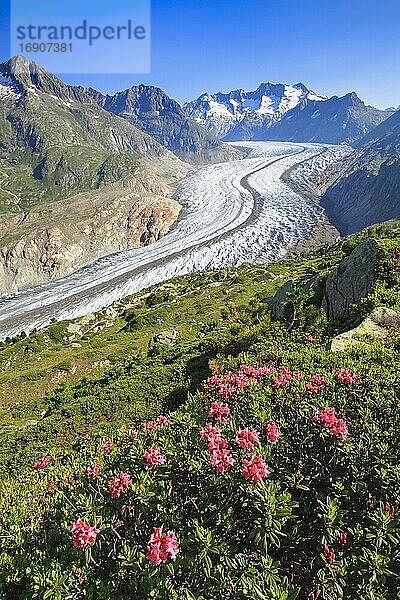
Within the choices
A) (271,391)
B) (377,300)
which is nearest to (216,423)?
(271,391)

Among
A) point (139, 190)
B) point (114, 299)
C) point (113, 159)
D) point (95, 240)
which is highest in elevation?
point (113, 159)

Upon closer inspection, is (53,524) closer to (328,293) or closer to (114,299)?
(328,293)

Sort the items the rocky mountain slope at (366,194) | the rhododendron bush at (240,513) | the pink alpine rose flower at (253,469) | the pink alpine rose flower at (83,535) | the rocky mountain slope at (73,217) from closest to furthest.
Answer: the rhododendron bush at (240,513)
the pink alpine rose flower at (253,469)
the pink alpine rose flower at (83,535)
the rocky mountain slope at (73,217)
the rocky mountain slope at (366,194)

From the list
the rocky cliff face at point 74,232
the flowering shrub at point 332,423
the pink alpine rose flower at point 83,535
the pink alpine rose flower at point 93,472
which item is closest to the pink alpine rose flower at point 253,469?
the flowering shrub at point 332,423

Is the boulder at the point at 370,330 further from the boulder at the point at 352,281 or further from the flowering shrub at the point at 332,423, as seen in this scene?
the flowering shrub at the point at 332,423

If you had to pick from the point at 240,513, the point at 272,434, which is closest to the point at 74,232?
the point at 272,434

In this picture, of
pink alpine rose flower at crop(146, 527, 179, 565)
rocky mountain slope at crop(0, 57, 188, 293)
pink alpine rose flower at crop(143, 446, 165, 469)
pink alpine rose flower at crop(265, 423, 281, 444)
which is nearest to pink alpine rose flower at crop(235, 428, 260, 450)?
pink alpine rose flower at crop(265, 423, 281, 444)
